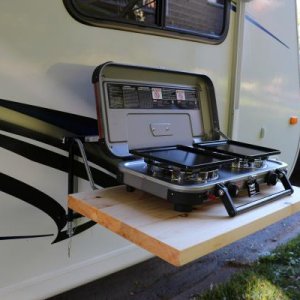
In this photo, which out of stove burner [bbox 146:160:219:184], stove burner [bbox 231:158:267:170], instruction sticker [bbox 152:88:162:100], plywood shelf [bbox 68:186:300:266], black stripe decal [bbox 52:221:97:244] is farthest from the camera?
instruction sticker [bbox 152:88:162:100]

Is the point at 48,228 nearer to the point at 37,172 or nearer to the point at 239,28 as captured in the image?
the point at 37,172

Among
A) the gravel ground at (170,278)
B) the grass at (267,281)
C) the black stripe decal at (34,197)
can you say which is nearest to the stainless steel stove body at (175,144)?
the black stripe decal at (34,197)

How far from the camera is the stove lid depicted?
1611 millimetres

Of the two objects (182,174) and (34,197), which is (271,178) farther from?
(34,197)

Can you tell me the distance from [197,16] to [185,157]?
35.7 inches

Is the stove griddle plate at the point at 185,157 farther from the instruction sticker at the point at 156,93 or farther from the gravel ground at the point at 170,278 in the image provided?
the gravel ground at the point at 170,278

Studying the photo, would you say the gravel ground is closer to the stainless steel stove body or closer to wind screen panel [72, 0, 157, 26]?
the stainless steel stove body

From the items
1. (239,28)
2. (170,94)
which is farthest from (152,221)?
(239,28)

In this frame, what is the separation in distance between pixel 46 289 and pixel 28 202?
0.40m

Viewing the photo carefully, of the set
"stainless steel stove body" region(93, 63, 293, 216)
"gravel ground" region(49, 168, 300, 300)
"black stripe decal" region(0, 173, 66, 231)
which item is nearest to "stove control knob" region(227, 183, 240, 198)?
"stainless steel stove body" region(93, 63, 293, 216)

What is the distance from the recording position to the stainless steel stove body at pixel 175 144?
4.35ft

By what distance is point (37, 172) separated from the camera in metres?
1.54

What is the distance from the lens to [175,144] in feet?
6.04

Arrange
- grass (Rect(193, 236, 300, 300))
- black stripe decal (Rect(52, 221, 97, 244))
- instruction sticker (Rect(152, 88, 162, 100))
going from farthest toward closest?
grass (Rect(193, 236, 300, 300)) < instruction sticker (Rect(152, 88, 162, 100)) < black stripe decal (Rect(52, 221, 97, 244))
